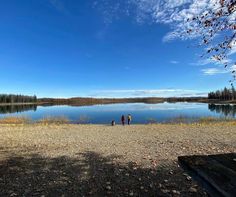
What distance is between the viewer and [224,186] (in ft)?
8.63

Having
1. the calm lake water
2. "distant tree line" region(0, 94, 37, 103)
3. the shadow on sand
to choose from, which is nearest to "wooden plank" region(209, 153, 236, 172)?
the shadow on sand

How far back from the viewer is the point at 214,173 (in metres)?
2.98


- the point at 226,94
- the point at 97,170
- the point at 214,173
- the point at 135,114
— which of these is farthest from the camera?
the point at 226,94

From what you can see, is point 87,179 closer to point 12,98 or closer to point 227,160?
point 227,160

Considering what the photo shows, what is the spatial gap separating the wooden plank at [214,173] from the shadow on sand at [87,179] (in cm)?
285

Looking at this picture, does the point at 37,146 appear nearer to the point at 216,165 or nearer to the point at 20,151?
→ the point at 20,151

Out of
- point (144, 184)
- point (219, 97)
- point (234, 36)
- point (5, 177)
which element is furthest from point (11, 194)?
point (219, 97)

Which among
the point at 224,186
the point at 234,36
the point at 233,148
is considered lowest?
the point at 233,148

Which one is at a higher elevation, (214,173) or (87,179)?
(214,173)

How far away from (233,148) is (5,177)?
9166 mm

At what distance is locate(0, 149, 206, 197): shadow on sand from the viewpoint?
623 cm

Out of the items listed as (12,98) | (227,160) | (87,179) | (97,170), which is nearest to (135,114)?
A: (97,170)

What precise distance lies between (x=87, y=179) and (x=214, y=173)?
4764mm

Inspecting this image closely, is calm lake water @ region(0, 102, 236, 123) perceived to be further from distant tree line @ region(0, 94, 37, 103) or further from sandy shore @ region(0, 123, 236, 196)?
distant tree line @ region(0, 94, 37, 103)
